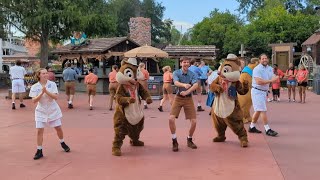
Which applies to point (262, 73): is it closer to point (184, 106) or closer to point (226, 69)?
point (226, 69)

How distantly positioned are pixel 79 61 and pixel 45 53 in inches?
270

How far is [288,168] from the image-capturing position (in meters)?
6.59

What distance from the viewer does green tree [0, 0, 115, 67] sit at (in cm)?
3086

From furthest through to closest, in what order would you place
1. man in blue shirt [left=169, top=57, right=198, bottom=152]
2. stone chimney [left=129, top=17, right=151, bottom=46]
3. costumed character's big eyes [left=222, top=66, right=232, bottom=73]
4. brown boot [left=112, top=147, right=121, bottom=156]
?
stone chimney [left=129, top=17, right=151, bottom=46] → costumed character's big eyes [left=222, top=66, right=232, bottom=73] → man in blue shirt [left=169, top=57, right=198, bottom=152] → brown boot [left=112, top=147, right=121, bottom=156]

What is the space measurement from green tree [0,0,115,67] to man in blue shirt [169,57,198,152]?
945 inches

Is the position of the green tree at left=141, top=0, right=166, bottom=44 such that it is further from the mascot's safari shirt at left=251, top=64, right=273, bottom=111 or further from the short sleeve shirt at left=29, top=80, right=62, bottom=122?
the short sleeve shirt at left=29, top=80, right=62, bottom=122

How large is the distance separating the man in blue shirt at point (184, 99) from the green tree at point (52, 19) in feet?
78.8

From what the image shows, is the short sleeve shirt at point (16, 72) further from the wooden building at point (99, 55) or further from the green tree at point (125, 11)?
the green tree at point (125, 11)

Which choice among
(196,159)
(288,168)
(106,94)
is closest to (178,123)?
(196,159)

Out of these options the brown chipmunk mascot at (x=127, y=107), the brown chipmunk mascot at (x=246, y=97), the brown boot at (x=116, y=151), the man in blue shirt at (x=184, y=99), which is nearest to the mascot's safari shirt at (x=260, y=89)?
the brown chipmunk mascot at (x=246, y=97)

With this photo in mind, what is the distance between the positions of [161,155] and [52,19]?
83.8 ft

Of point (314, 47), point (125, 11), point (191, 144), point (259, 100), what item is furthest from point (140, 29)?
point (125, 11)

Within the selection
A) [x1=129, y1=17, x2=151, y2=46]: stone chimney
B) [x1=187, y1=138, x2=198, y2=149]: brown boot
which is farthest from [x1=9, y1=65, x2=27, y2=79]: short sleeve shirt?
[x1=129, y1=17, x2=151, y2=46]: stone chimney

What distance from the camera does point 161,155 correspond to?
7562 mm
